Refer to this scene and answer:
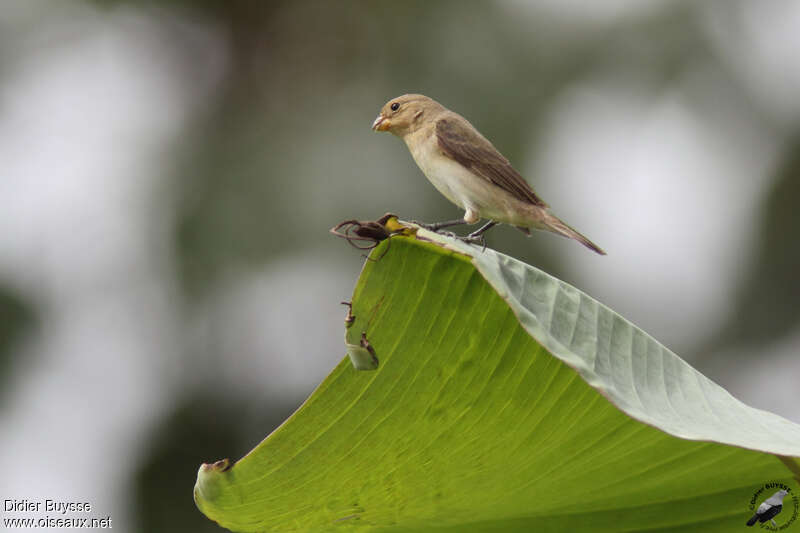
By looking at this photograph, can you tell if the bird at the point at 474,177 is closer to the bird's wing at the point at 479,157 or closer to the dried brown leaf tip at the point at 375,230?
the bird's wing at the point at 479,157

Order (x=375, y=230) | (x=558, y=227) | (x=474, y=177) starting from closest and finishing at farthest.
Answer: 1. (x=375, y=230)
2. (x=558, y=227)
3. (x=474, y=177)

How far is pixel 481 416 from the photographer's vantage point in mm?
1895

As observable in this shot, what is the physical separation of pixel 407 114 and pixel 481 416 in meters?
2.00

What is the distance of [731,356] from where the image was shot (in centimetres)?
771

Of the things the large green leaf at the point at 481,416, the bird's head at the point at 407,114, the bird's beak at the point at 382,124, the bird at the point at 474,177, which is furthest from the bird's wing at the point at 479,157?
the large green leaf at the point at 481,416

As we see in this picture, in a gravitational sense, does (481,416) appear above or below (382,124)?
below

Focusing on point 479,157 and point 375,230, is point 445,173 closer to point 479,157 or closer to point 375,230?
point 479,157

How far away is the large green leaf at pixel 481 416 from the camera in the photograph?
6.05 feet

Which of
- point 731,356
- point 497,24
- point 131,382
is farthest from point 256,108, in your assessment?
point 731,356

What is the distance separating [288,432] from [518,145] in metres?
6.26

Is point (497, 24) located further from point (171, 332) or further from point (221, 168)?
point (171, 332)

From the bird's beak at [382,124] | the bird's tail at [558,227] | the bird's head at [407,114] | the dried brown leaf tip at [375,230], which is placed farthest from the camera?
the bird's beak at [382,124]
